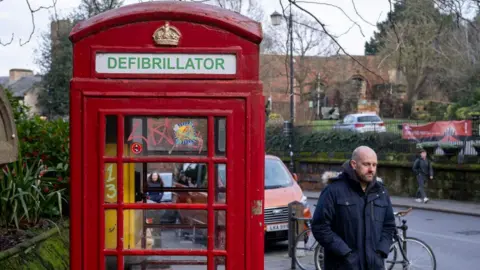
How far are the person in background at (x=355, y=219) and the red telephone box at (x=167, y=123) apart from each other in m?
1.13

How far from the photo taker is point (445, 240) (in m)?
14.8

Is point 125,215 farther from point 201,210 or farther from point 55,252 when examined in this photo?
point 55,252

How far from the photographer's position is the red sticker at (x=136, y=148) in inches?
175

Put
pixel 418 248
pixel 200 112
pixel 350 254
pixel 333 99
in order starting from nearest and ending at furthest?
1. pixel 200 112
2. pixel 350 254
3. pixel 418 248
4. pixel 333 99

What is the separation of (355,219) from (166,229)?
158cm

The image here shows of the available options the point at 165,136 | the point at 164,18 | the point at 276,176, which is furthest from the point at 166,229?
the point at 276,176

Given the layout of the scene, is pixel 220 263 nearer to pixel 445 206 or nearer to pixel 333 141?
pixel 445 206

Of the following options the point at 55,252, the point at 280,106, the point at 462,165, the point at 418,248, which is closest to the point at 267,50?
the point at 280,106

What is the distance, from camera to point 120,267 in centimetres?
452

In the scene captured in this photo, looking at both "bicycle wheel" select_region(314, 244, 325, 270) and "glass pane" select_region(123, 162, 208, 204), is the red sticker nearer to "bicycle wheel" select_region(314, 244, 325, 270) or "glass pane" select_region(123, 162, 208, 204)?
"glass pane" select_region(123, 162, 208, 204)

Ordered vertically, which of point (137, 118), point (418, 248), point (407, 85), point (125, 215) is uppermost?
point (407, 85)

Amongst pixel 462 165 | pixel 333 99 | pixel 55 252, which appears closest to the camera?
pixel 55 252

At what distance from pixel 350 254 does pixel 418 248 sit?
184 inches

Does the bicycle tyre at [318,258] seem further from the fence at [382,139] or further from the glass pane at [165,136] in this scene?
the fence at [382,139]
